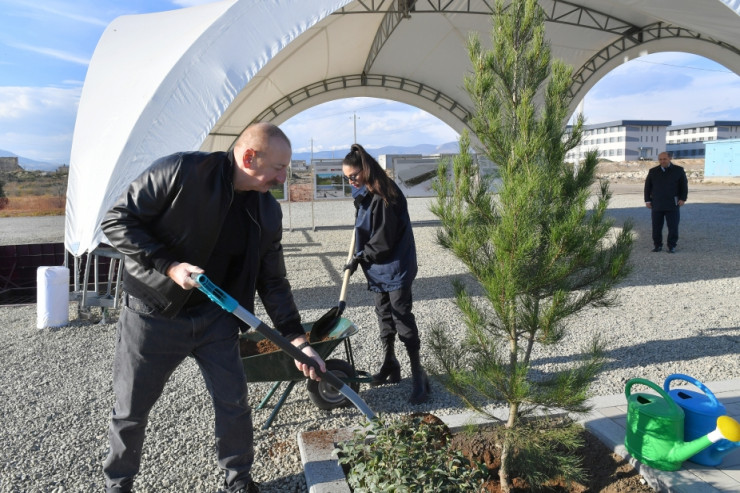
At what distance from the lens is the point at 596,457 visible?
112 inches

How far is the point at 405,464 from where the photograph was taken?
2150 millimetres

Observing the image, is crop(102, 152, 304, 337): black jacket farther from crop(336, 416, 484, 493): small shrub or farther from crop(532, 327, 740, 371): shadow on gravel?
crop(532, 327, 740, 371): shadow on gravel

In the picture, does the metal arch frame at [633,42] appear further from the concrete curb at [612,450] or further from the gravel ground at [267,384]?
the concrete curb at [612,450]

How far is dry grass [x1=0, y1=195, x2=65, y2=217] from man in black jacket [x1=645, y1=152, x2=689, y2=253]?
1840 cm

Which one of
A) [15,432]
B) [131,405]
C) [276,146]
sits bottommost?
[15,432]

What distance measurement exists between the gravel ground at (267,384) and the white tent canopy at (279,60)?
181 centimetres

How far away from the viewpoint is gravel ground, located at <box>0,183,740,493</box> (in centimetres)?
299

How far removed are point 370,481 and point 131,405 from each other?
1147 millimetres

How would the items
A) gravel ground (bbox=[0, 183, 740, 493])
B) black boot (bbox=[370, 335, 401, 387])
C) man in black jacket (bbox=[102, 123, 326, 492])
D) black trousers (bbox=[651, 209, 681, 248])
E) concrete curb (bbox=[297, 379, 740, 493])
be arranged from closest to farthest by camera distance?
man in black jacket (bbox=[102, 123, 326, 492]) < concrete curb (bbox=[297, 379, 740, 493]) < gravel ground (bbox=[0, 183, 740, 493]) < black boot (bbox=[370, 335, 401, 387]) < black trousers (bbox=[651, 209, 681, 248])

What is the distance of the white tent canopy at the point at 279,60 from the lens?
229 inches

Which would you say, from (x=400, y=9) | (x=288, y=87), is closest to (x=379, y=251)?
(x=400, y=9)

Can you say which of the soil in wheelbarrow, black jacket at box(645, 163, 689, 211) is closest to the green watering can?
the soil in wheelbarrow

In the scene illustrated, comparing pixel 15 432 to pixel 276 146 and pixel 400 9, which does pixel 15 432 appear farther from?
pixel 400 9

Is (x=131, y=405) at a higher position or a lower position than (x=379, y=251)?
lower
